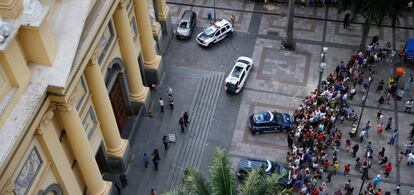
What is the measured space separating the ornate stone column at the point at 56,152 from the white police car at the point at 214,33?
60.5 feet

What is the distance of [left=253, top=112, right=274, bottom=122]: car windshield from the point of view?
35884 mm

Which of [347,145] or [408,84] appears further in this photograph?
[408,84]

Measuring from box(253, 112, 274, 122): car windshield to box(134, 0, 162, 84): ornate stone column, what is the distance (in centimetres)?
831

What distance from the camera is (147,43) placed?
120ft

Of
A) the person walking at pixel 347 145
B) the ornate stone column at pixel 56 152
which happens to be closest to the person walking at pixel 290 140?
the person walking at pixel 347 145

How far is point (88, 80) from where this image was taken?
89.1ft

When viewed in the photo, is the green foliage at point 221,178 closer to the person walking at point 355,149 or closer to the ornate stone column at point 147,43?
the person walking at point 355,149

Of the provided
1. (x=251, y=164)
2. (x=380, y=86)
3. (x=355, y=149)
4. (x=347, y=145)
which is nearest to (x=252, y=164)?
(x=251, y=164)

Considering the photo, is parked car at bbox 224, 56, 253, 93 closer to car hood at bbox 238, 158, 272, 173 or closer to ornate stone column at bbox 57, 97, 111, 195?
car hood at bbox 238, 158, 272, 173

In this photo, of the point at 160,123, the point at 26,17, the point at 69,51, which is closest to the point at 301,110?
the point at 160,123

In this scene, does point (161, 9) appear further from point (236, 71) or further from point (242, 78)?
point (242, 78)

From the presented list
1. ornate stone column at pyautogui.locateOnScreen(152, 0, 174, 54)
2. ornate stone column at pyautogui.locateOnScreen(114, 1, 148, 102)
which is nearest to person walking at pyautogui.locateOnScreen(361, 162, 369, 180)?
ornate stone column at pyautogui.locateOnScreen(114, 1, 148, 102)

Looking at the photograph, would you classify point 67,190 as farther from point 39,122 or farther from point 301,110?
point 301,110

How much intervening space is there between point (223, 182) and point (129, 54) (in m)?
14.8
